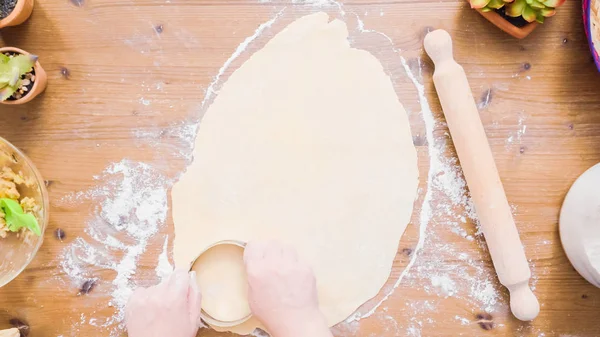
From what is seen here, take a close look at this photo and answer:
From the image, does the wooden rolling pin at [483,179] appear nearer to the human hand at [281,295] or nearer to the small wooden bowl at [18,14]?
the human hand at [281,295]

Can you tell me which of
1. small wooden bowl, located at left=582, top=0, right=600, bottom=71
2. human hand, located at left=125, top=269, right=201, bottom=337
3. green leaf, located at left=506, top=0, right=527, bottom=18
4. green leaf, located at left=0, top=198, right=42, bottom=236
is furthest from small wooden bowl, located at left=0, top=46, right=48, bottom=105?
small wooden bowl, located at left=582, top=0, right=600, bottom=71

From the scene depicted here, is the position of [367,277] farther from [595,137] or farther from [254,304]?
[595,137]

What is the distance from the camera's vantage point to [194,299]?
93 centimetres

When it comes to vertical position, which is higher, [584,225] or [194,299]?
[584,225]

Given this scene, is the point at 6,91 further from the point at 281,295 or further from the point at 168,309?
the point at 281,295

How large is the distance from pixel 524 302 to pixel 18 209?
0.87m

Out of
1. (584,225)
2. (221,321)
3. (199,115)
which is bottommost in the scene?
(221,321)

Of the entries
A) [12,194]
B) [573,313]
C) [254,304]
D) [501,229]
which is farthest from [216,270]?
[573,313]

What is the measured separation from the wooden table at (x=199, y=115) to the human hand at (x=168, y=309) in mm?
55

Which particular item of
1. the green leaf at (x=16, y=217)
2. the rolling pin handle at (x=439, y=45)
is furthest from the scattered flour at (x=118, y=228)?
the rolling pin handle at (x=439, y=45)

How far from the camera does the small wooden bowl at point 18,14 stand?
928mm

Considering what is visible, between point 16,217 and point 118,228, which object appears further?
point 118,228

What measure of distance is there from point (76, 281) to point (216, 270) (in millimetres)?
263

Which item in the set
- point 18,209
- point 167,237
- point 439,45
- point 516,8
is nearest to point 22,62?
point 18,209
